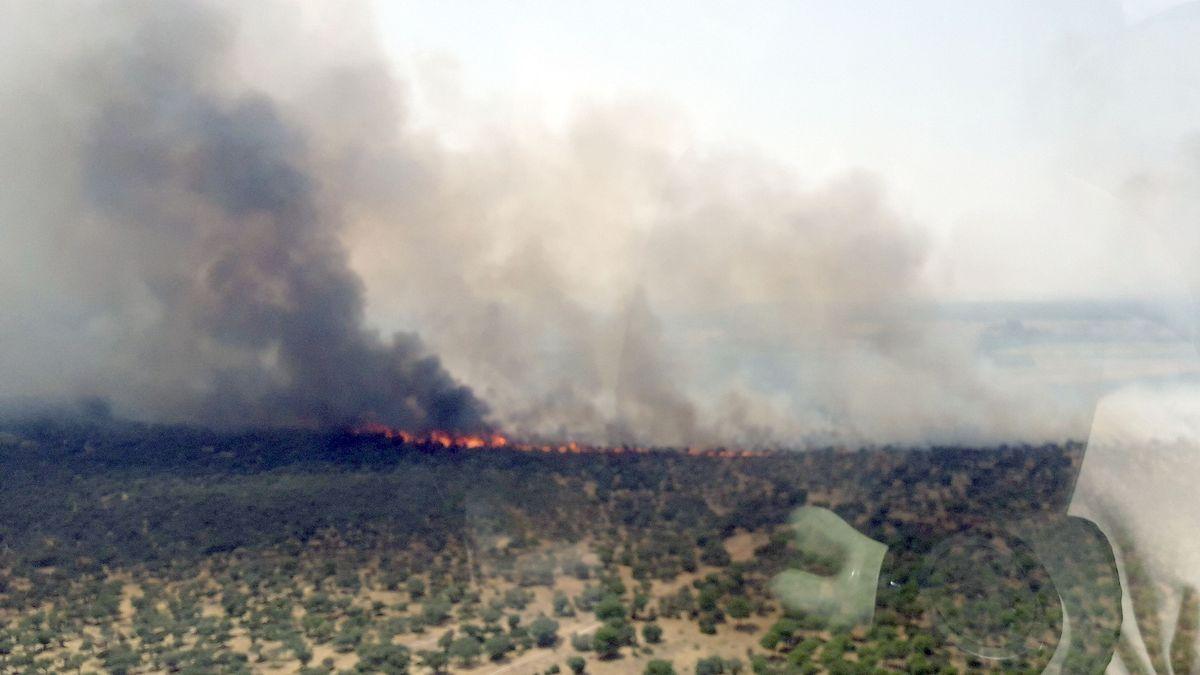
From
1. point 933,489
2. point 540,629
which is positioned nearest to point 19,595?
point 540,629

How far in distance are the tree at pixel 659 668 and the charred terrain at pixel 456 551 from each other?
0.62 feet

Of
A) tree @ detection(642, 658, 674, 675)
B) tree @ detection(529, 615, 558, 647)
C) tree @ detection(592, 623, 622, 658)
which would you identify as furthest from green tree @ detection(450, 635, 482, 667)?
tree @ detection(642, 658, 674, 675)

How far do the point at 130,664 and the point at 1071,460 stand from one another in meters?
26.0

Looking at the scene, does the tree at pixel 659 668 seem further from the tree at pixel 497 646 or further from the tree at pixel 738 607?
the tree at pixel 738 607

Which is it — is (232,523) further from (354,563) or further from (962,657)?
(962,657)

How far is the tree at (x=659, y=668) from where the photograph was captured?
18328 mm

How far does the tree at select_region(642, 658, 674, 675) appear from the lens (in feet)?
60.1

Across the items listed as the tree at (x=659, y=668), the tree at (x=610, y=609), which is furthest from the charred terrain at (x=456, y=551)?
the tree at (x=659, y=668)

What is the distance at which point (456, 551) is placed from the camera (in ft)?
81.6

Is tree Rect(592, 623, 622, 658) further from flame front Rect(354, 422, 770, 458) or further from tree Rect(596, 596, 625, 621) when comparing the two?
flame front Rect(354, 422, 770, 458)

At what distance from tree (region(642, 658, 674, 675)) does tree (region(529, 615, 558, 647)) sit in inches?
78.6

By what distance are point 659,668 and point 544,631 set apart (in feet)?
8.34

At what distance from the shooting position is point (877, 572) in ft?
73.4

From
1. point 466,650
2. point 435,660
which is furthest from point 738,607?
point 435,660
